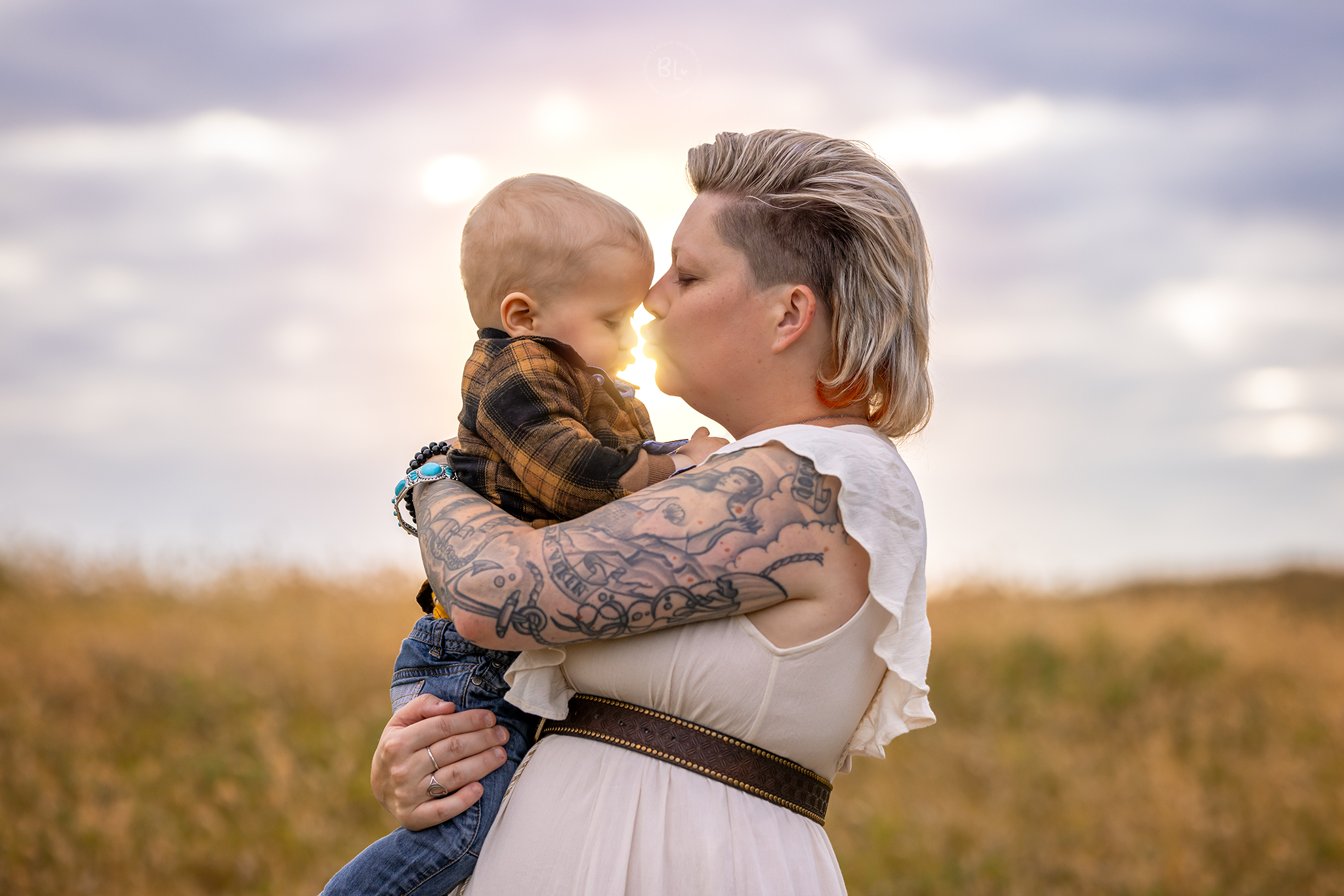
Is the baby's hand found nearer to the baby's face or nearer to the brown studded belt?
the baby's face

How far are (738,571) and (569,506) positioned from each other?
1.37 ft

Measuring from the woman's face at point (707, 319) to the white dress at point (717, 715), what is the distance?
0.89ft

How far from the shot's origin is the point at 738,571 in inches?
78.8

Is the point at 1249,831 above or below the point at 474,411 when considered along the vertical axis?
below

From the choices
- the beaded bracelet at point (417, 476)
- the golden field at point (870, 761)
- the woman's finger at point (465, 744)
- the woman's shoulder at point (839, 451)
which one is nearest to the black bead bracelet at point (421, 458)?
the beaded bracelet at point (417, 476)

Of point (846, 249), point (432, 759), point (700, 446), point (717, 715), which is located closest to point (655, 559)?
point (717, 715)

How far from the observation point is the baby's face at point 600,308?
2.44 meters

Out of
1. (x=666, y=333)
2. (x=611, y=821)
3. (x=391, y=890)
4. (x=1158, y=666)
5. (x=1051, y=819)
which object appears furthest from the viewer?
(x=1158, y=666)

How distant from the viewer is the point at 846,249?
2.33 m

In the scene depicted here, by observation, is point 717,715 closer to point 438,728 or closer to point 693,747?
point 693,747

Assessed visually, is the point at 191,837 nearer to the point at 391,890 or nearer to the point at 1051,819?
the point at 391,890

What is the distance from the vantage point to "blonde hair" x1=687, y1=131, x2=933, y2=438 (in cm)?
232

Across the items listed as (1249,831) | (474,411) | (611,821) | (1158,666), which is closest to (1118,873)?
(1249,831)

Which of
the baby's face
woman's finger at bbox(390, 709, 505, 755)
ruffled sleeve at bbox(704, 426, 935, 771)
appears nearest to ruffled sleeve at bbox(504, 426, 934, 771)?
ruffled sleeve at bbox(704, 426, 935, 771)
